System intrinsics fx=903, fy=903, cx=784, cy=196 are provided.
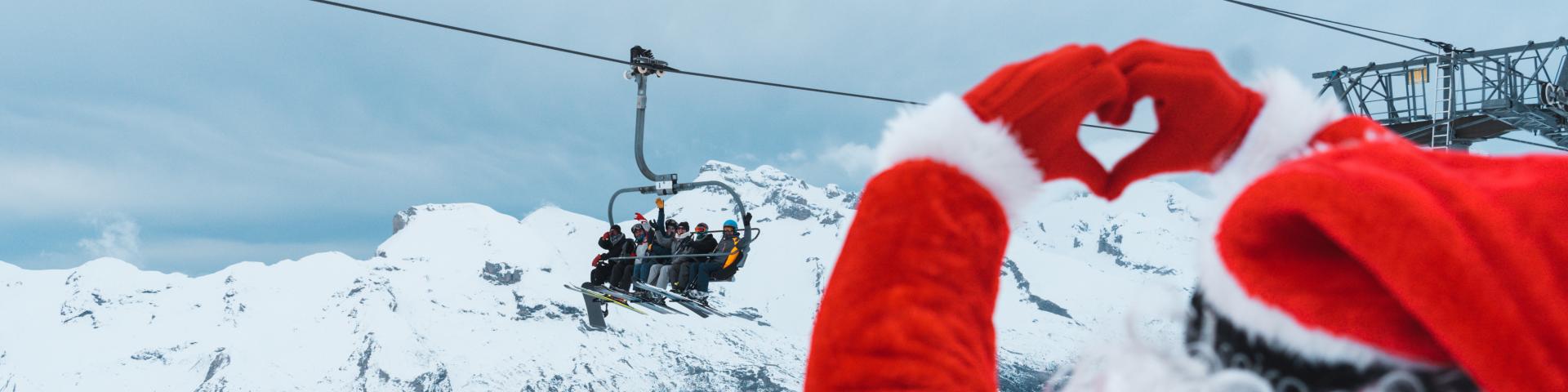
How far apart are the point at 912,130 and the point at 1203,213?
15.9 inches

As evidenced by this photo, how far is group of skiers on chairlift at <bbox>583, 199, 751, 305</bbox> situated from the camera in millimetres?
15961

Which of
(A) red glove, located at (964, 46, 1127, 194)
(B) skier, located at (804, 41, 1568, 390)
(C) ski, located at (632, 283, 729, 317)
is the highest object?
(C) ski, located at (632, 283, 729, 317)

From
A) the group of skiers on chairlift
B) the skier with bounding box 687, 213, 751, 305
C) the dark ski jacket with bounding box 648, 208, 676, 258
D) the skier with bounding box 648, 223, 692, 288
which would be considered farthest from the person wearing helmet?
the skier with bounding box 687, 213, 751, 305

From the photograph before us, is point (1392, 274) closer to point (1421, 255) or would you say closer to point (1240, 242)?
point (1421, 255)

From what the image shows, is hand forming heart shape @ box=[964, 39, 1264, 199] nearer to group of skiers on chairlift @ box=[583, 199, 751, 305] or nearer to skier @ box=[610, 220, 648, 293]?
group of skiers on chairlift @ box=[583, 199, 751, 305]

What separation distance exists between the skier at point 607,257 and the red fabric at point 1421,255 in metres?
15.9

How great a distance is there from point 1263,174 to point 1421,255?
361mm

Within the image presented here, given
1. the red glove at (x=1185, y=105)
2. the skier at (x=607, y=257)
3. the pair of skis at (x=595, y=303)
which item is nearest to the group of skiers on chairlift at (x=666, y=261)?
the skier at (x=607, y=257)

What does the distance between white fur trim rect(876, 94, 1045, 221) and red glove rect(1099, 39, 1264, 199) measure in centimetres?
15

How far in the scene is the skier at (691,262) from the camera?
16062 mm

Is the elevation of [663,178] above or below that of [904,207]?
above

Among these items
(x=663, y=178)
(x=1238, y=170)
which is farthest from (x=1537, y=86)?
(x=1238, y=170)

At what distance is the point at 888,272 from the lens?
1.23 m

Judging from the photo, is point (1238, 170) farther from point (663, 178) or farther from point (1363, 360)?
point (663, 178)
